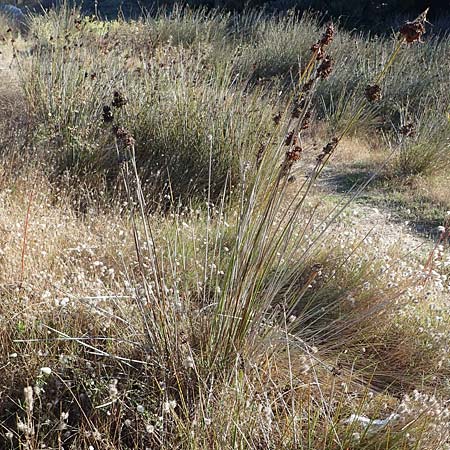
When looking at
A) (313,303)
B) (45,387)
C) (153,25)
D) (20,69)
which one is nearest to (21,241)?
(45,387)

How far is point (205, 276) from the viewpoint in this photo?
2.17m

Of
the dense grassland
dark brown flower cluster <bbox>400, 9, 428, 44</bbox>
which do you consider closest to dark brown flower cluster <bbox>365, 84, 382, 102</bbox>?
the dense grassland

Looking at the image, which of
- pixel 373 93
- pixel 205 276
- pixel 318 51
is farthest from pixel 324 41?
pixel 205 276

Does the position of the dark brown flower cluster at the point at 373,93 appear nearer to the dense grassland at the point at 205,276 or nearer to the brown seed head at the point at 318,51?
the dense grassland at the point at 205,276

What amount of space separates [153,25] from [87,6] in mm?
8986

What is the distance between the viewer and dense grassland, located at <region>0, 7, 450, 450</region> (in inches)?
70.5

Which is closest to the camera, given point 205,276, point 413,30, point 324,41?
point 413,30

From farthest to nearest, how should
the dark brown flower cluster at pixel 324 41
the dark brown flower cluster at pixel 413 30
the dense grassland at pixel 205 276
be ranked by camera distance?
the dense grassland at pixel 205 276 → the dark brown flower cluster at pixel 324 41 → the dark brown flower cluster at pixel 413 30

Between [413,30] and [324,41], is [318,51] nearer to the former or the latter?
[324,41]

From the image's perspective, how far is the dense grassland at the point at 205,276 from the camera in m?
1.79

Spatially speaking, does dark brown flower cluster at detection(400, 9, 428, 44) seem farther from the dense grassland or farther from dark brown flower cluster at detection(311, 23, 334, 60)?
dark brown flower cluster at detection(311, 23, 334, 60)

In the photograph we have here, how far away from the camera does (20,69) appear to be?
16.2ft

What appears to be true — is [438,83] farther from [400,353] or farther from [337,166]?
[400,353]

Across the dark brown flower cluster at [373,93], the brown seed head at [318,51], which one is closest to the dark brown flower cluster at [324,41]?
the brown seed head at [318,51]
